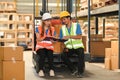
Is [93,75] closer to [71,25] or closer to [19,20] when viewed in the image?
[71,25]

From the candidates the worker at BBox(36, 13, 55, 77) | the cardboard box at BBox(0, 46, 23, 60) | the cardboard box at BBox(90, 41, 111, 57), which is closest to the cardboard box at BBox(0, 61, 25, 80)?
the cardboard box at BBox(0, 46, 23, 60)

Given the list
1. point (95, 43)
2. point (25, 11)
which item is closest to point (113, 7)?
point (95, 43)

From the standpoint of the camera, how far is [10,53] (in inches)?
263

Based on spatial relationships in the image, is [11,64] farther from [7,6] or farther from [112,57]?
[7,6]

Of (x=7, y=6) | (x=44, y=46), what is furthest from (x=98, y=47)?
(x=7, y=6)

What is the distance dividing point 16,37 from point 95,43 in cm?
794

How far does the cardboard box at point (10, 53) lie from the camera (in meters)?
6.65

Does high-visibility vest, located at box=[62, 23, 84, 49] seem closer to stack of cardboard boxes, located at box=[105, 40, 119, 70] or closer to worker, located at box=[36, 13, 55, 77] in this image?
worker, located at box=[36, 13, 55, 77]

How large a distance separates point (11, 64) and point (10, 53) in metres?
0.23

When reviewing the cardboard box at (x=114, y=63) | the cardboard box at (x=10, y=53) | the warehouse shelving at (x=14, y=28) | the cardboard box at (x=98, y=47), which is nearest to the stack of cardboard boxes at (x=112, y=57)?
the cardboard box at (x=114, y=63)

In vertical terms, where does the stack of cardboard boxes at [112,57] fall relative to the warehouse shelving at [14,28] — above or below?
below

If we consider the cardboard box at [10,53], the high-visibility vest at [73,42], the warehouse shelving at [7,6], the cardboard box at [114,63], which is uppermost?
the warehouse shelving at [7,6]

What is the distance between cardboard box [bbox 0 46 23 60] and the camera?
6.65 meters

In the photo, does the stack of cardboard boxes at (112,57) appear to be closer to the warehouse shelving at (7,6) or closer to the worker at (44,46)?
the worker at (44,46)
